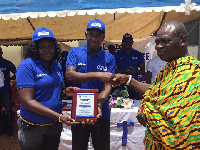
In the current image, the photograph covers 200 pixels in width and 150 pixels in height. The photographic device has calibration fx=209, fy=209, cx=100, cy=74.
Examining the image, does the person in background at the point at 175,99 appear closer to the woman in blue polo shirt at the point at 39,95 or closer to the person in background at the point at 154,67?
the woman in blue polo shirt at the point at 39,95

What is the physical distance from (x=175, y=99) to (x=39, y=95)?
4.19 feet

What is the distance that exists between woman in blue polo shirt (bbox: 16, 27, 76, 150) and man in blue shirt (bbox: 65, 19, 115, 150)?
9.7 inches

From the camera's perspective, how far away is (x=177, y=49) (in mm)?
1354

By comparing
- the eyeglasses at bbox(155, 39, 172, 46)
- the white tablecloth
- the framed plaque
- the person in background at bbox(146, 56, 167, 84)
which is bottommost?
the white tablecloth

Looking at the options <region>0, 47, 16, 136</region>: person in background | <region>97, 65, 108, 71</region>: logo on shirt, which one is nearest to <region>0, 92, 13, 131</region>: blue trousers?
<region>0, 47, 16, 136</region>: person in background

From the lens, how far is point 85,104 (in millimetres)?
2061

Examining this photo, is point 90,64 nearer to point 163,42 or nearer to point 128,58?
point 163,42

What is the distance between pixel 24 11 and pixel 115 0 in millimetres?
1416

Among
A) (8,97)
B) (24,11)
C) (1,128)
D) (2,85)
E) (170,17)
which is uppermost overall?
(170,17)

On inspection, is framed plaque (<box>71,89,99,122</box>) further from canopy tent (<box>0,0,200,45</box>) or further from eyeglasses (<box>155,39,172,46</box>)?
canopy tent (<box>0,0,200,45</box>)

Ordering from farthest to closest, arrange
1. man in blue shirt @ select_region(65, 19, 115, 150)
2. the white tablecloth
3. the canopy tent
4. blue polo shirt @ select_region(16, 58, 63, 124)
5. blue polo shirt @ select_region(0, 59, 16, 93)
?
blue polo shirt @ select_region(0, 59, 16, 93), the white tablecloth, the canopy tent, man in blue shirt @ select_region(65, 19, 115, 150), blue polo shirt @ select_region(16, 58, 63, 124)

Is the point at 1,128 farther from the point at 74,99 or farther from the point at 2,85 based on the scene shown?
the point at 74,99

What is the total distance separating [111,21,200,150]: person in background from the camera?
1249 mm

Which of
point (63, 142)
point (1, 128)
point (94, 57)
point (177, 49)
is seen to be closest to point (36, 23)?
point (1, 128)
